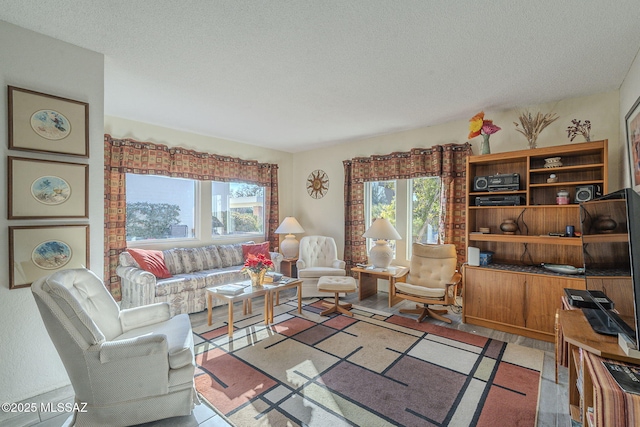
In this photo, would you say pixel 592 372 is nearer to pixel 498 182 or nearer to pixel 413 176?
pixel 498 182

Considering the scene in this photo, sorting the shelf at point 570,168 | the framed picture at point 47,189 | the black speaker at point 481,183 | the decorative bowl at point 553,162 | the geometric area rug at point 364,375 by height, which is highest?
Result: the decorative bowl at point 553,162

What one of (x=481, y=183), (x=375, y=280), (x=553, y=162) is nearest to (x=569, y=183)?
(x=553, y=162)

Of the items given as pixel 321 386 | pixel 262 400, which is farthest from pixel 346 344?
pixel 262 400

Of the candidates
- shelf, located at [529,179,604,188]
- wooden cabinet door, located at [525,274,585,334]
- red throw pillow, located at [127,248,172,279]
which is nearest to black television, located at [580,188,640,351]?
wooden cabinet door, located at [525,274,585,334]

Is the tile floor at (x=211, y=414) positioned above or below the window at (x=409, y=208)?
below

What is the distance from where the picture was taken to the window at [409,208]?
4312 millimetres

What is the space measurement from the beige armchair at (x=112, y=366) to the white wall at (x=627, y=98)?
3.90 metres

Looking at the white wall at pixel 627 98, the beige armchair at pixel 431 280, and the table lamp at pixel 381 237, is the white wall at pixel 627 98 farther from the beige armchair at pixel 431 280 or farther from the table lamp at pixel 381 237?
the table lamp at pixel 381 237

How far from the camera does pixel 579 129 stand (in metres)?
3.00

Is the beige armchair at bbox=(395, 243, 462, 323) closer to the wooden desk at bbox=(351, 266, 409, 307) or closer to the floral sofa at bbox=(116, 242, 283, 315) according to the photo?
the wooden desk at bbox=(351, 266, 409, 307)

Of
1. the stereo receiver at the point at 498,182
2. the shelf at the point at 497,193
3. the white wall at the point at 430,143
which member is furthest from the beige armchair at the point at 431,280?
the white wall at the point at 430,143

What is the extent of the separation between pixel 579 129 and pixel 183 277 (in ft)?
16.0

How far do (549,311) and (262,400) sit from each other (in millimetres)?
2845

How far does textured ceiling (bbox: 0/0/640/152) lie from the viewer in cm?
176
